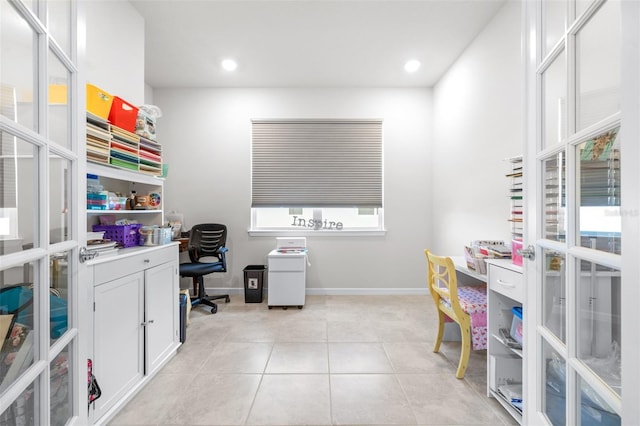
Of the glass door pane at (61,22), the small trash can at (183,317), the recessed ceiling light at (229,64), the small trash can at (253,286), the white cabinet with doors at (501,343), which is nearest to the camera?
the glass door pane at (61,22)

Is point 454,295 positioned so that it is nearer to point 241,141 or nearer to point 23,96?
point 23,96

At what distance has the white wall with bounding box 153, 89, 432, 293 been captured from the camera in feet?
11.8

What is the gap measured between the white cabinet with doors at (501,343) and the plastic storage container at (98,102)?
256 cm

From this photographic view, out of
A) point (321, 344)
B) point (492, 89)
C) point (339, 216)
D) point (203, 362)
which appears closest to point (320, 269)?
point (339, 216)

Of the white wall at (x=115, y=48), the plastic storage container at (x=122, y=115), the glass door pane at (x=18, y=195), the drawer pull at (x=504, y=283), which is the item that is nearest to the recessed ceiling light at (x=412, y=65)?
the drawer pull at (x=504, y=283)

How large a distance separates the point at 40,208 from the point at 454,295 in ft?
6.82

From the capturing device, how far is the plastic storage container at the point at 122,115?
5.73ft

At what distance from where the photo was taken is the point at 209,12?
2311mm

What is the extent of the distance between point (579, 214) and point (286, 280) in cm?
271

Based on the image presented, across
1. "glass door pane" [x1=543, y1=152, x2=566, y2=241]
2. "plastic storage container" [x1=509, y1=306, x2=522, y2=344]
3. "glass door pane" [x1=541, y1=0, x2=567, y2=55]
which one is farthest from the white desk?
"glass door pane" [x1=541, y1=0, x2=567, y2=55]

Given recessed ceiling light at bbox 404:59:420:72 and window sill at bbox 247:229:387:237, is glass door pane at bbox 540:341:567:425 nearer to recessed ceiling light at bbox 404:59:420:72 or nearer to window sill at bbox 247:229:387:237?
window sill at bbox 247:229:387:237

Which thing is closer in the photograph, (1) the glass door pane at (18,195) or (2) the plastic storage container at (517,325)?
(1) the glass door pane at (18,195)

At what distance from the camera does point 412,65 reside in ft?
10.2

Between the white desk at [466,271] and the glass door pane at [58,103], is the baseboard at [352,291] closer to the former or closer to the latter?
the white desk at [466,271]
